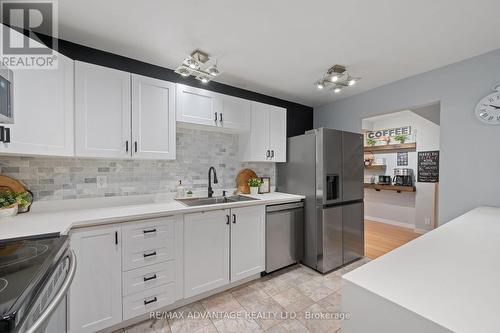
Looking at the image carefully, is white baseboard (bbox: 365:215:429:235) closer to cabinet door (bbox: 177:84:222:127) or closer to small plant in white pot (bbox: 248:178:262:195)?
small plant in white pot (bbox: 248:178:262:195)

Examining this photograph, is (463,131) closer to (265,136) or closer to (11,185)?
(265,136)

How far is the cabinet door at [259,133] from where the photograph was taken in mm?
2693

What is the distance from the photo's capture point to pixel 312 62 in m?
2.19

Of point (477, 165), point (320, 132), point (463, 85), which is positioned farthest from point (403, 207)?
point (320, 132)

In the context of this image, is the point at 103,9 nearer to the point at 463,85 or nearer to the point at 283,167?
the point at 283,167

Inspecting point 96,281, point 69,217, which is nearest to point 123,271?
point 96,281

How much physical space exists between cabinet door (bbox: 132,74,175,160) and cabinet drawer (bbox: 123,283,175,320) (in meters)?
1.18

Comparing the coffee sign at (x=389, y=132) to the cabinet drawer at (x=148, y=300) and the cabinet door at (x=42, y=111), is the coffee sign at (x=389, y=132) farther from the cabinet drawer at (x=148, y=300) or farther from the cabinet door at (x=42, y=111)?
the cabinet door at (x=42, y=111)

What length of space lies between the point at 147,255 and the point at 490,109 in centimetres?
348

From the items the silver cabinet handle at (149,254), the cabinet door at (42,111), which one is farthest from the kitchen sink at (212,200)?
the cabinet door at (42,111)

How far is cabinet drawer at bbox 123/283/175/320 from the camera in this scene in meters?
1.59

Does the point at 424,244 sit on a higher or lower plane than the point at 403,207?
higher

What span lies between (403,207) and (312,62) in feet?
13.1

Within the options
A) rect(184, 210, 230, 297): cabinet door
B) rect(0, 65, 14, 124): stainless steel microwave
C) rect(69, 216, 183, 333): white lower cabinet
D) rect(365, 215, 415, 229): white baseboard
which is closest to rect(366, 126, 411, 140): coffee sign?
rect(365, 215, 415, 229): white baseboard
